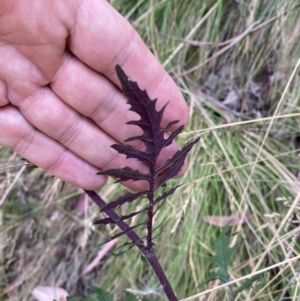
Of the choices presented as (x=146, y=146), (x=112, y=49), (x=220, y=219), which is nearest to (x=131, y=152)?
(x=146, y=146)

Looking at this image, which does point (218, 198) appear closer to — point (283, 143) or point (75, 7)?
point (283, 143)

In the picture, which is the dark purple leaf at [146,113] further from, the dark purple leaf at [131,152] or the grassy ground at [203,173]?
the grassy ground at [203,173]

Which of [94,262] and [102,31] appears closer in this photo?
[102,31]

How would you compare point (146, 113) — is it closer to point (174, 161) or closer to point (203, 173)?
point (174, 161)

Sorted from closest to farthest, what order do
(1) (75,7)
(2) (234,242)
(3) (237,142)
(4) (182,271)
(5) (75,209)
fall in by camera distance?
(1) (75,7) → (2) (234,242) → (4) (182,271) → (3) (237,142) → (5) (75,209)

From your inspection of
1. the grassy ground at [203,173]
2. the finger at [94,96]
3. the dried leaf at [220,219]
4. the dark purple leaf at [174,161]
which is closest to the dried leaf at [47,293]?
the grassy ground at [203,173]

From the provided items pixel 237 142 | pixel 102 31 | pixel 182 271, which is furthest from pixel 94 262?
pixel 102 31

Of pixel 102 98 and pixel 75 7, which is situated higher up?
pixel 75 7
